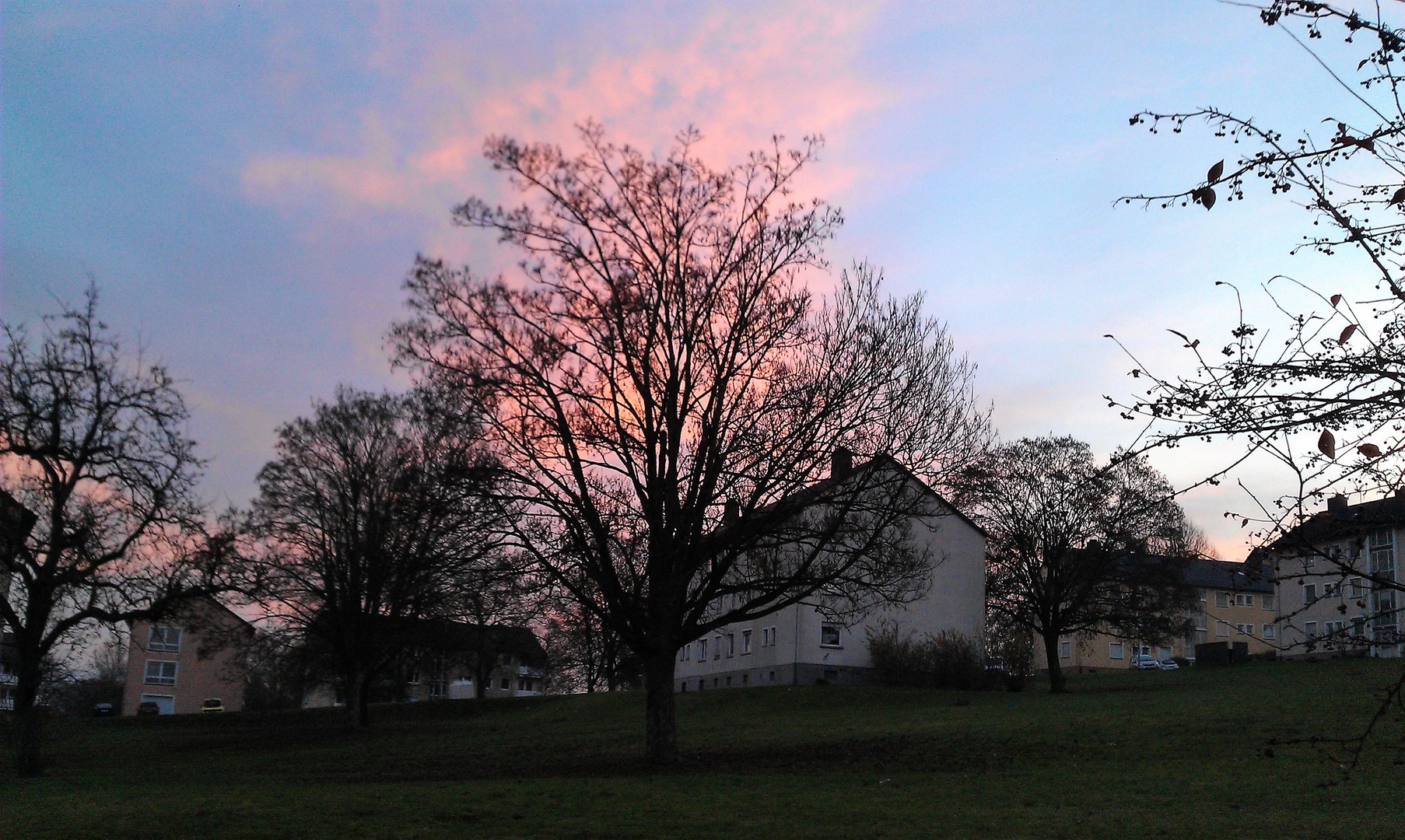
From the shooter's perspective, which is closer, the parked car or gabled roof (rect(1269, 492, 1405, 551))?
gabled roof (rect(1269, 492, 1405, 551))

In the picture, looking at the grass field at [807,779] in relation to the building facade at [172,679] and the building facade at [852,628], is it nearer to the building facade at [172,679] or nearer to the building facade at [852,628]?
the building facade at [852,628]

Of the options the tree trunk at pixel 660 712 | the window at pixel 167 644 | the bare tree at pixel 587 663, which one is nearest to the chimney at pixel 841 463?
the tree trunk at pixel 660 712

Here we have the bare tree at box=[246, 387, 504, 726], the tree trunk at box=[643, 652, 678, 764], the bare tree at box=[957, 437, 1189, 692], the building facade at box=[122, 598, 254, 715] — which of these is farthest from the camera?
the building facade at box=[122, 598, 254, 715]

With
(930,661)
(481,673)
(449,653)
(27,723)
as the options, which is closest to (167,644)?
(481,673)

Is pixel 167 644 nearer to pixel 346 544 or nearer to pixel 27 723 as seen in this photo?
pixel 346 544

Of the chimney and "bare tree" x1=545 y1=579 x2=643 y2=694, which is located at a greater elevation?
the chimney

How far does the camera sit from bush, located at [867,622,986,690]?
161 feet

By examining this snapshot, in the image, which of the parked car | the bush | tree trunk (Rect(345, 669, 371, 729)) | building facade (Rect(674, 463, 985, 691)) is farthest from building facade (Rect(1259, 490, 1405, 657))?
the parked car

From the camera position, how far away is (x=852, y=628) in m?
54.0

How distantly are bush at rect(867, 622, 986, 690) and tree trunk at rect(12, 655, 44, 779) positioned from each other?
35.7 meters

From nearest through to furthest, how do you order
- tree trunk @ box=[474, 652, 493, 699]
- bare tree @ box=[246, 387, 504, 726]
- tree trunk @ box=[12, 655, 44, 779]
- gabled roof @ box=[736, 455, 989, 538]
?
gabled roof @ box=[736, 455, 989, 538], tree trunk @ box=[12, 655, 44, 779], bare tree @ box=[246, 387, 504, 726], tree trunk @ box=[474, 652, 493, 699]

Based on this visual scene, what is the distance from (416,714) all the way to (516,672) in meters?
81.4

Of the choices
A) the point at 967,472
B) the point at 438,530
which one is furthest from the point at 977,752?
the point at 438,530

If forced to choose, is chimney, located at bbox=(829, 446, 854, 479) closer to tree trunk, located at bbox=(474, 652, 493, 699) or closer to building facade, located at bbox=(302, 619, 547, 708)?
building facade, located at bbox=(302, 619, 547, 708)
